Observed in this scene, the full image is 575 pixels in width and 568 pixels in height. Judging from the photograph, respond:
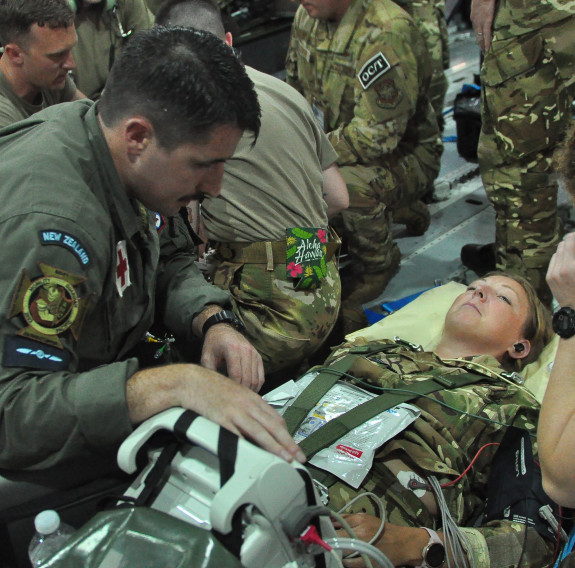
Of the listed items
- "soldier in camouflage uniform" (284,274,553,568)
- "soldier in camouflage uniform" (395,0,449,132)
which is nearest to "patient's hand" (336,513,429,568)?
"soldier in camouflage uniform" (284,274,553,568)

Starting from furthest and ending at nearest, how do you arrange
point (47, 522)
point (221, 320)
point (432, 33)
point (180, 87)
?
point (432, 33) → point (221, 320) → point (180, 87) → point (47, 522)

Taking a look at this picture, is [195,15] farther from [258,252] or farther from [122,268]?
[122,268]

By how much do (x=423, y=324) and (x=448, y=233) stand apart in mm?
1462

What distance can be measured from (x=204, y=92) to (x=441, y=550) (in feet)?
4.08

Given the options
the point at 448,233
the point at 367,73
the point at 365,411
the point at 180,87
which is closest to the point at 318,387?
the point at 365,411

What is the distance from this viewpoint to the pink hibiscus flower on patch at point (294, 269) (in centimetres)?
246

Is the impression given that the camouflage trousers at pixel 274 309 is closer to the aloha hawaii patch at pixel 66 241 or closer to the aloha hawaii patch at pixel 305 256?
the aloha hawaii patch at pixel 305 256

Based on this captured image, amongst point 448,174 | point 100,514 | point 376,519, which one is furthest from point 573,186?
point 448,174

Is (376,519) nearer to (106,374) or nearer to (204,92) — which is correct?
(106,374)

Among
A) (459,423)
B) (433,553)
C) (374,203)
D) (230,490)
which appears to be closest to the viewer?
(230,490)

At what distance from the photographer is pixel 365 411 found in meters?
1.95

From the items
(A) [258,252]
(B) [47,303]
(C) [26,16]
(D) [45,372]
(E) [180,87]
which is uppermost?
(E) [180,87]

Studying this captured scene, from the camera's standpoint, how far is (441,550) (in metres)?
1.70

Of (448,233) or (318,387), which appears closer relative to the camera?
(318,387)
